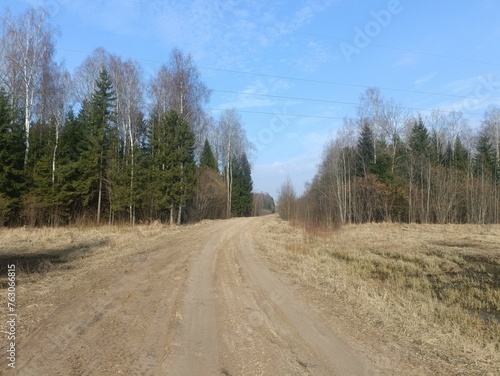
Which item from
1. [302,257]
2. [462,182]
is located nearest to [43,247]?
[302,257]

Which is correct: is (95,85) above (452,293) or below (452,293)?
above

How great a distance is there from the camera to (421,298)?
9609 mm

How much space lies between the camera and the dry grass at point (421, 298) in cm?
551

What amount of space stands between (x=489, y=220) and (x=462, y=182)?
6.00 metres

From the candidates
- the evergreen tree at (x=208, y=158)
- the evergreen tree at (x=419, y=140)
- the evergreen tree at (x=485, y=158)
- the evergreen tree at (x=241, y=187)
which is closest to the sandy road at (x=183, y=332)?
the evergreen tree at (x=208, y=158)

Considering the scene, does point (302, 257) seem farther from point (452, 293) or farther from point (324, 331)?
point (324, 331)

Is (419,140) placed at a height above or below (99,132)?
above

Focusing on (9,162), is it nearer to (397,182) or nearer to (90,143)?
(90,143)

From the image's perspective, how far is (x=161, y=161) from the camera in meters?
31.0

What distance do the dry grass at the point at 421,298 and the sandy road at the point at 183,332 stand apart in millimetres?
1060

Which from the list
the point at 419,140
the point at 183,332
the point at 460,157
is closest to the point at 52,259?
the point at 183,332

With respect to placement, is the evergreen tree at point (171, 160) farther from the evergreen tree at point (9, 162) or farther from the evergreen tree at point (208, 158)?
the evergreen tree at point (208, 158)

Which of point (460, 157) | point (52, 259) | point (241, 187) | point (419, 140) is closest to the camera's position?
point (52, 259)

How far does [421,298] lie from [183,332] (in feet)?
22.4
